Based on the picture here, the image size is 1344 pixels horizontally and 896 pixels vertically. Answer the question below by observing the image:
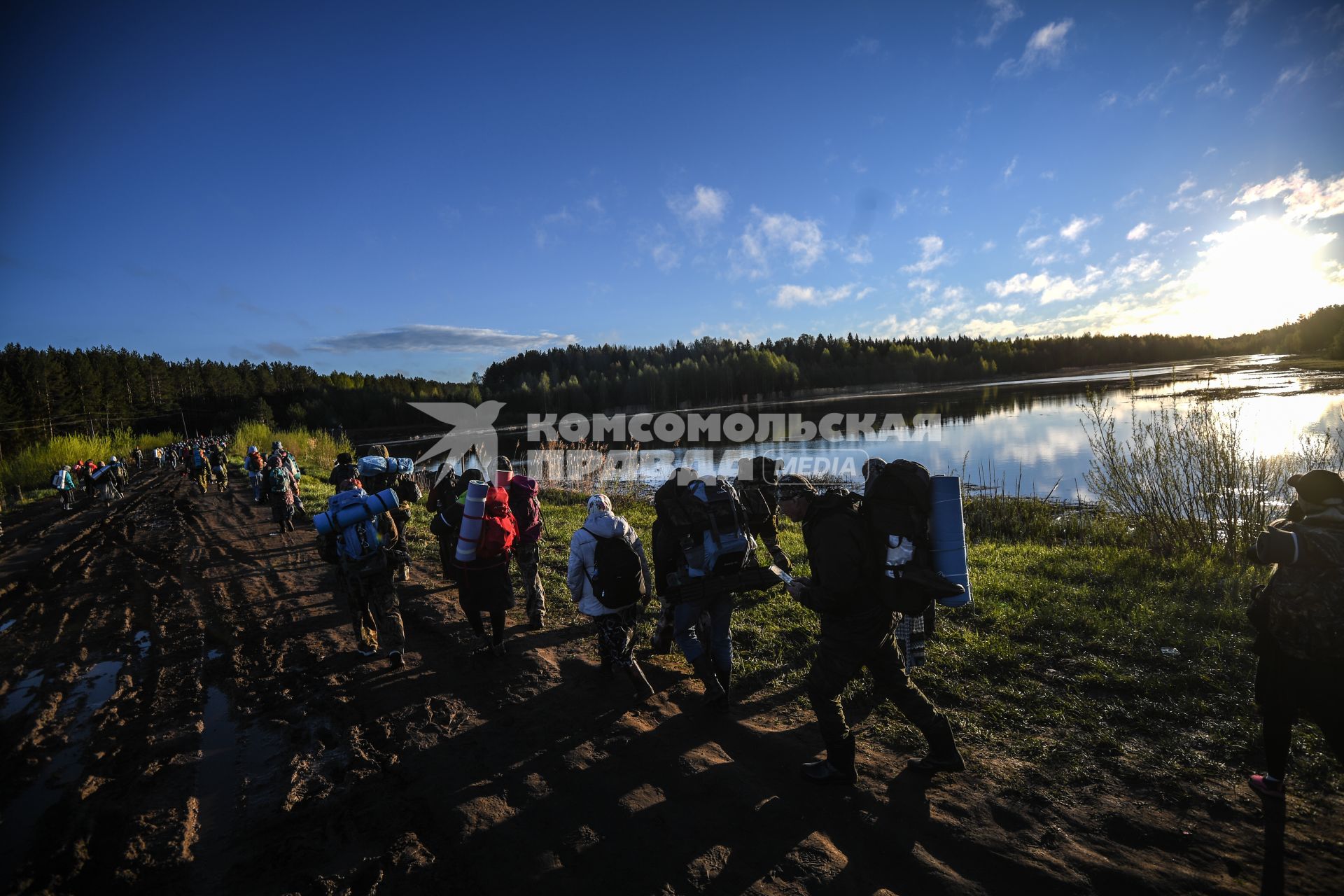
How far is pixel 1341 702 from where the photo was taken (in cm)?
292

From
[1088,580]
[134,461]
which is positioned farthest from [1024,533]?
[134,461]

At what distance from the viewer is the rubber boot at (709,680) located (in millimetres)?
4703

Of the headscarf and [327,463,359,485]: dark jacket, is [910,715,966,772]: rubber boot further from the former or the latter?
[327,463,359,485]: dark jacket

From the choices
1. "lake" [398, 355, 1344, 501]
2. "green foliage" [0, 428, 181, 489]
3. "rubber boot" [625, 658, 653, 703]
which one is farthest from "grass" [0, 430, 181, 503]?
"rubber boot" [625, 658, 653, 703]

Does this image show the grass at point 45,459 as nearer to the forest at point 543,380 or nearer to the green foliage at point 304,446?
the green foliage at point 304,446

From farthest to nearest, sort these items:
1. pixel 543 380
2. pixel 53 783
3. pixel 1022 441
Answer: pixel 543 380 → pixel 1022 441 → pixel 53 783

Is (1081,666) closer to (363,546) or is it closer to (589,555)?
(589,555)

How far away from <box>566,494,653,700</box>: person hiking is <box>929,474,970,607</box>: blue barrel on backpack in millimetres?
2335

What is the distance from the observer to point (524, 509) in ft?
22.6

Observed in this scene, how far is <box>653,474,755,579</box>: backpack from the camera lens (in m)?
4.55

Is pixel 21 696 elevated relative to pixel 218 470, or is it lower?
lower

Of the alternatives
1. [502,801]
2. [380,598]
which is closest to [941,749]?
[502,801]

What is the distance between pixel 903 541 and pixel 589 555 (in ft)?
8.63

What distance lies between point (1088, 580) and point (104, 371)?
390 feet
